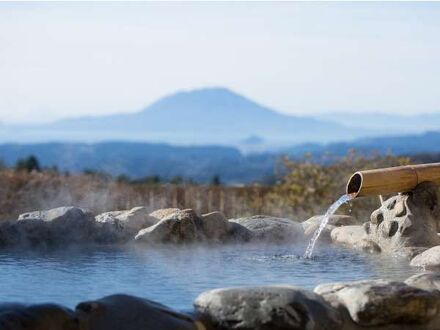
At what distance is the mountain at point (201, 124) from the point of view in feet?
498

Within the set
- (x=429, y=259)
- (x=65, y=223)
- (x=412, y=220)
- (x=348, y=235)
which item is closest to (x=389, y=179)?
(x=412, y=220)

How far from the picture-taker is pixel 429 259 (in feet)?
23.5

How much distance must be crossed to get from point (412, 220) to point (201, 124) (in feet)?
481

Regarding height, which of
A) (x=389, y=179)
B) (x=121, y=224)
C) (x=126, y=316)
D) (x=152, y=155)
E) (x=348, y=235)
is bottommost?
(x=126, y=316)

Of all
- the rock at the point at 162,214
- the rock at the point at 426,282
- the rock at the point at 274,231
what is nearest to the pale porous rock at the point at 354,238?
the rock at the point at 274,231

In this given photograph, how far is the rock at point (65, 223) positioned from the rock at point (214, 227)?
1.05 meters

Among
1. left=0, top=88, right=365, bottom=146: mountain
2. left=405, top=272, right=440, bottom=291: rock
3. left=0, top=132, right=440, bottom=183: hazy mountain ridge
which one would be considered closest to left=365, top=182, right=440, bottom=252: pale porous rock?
left=405, top=272, right=440, bottom=291: rock

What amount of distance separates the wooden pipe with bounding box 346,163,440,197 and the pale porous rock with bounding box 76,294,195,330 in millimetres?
3122

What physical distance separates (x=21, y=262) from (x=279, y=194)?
6852 millimetres

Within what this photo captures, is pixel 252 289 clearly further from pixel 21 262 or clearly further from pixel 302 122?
pixel 302 122

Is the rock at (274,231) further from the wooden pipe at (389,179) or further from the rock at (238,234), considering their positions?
the wooden pipe at (389,179)

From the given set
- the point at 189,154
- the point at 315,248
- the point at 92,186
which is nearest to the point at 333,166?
the point at 92,186

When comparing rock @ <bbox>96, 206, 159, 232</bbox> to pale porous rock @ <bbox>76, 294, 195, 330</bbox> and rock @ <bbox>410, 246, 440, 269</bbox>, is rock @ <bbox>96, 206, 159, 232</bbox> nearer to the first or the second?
rock @ <bbox>410, 246, 440, 269</bbox>

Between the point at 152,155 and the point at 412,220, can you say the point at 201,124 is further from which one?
the point at 412,220
